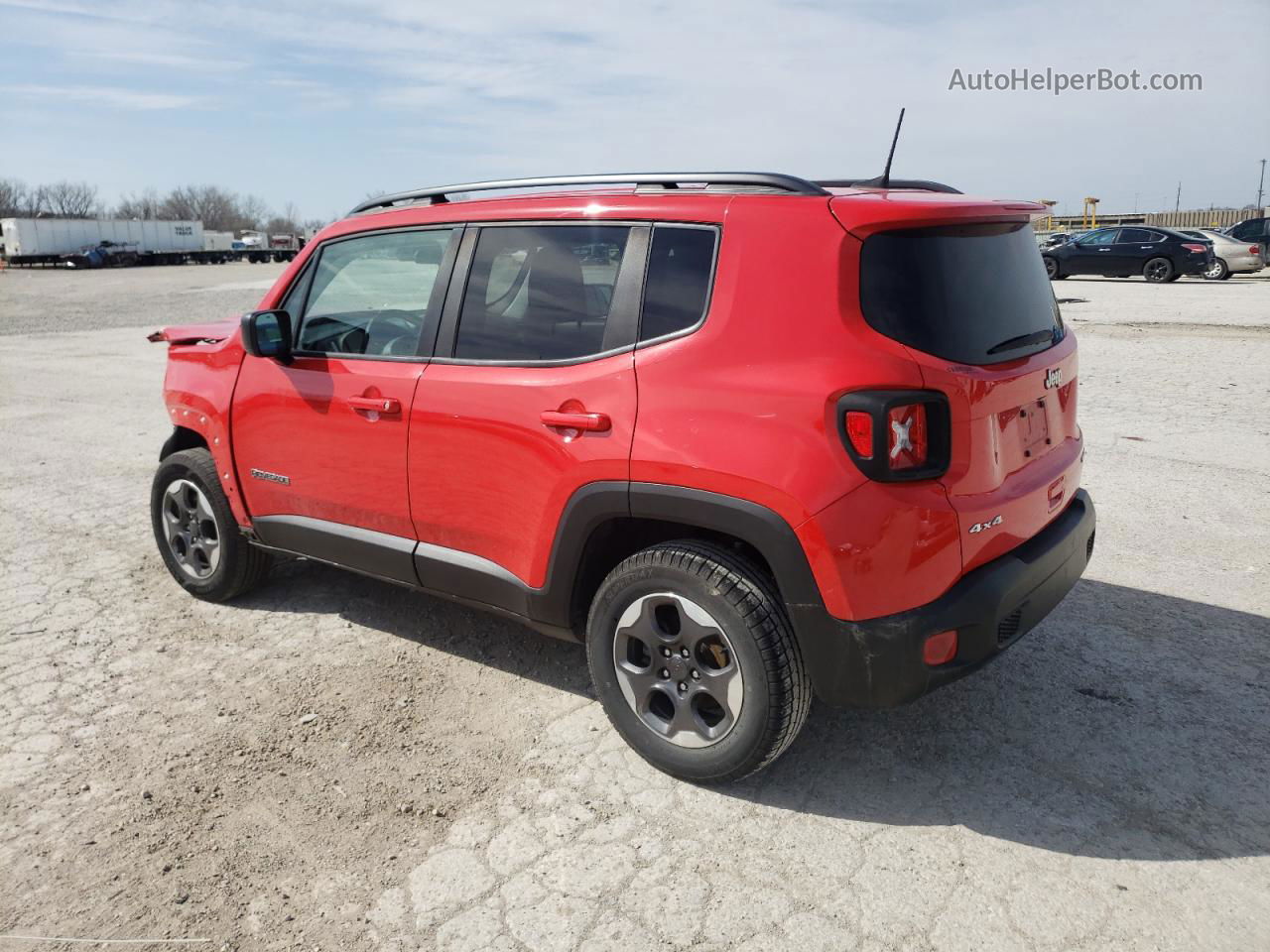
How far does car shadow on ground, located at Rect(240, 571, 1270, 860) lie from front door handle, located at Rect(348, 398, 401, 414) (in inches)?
43.7

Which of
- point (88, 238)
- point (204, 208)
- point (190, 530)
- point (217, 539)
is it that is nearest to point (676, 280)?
point (217, 539)

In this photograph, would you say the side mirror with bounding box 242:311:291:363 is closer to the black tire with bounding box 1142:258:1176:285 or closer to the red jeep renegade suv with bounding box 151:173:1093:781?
the red jeep renegade suv with bounding box 151:173:1093:781

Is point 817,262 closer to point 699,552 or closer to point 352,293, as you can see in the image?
point 699,552

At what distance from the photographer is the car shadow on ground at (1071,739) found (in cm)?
292

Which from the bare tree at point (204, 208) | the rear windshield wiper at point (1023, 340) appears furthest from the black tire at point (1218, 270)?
the bare tree at point (204, 208)

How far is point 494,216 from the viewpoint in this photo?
3.54m

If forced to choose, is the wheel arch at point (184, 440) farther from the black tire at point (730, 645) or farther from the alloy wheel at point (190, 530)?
the black tire at point (730, 645)

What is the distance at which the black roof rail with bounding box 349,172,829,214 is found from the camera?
2.94 meters

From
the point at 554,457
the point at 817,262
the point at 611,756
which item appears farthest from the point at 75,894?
the point at 817,262

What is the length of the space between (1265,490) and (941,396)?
451 centimetres

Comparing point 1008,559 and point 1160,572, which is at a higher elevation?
point 1008,559

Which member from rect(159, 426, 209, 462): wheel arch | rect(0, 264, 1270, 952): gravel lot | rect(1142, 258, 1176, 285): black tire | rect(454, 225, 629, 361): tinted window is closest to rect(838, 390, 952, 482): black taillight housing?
rect(454, 225, 629, 361): tinted window

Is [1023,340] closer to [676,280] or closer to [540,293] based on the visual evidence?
[676,280]

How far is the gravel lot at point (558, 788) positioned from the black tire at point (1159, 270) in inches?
823
